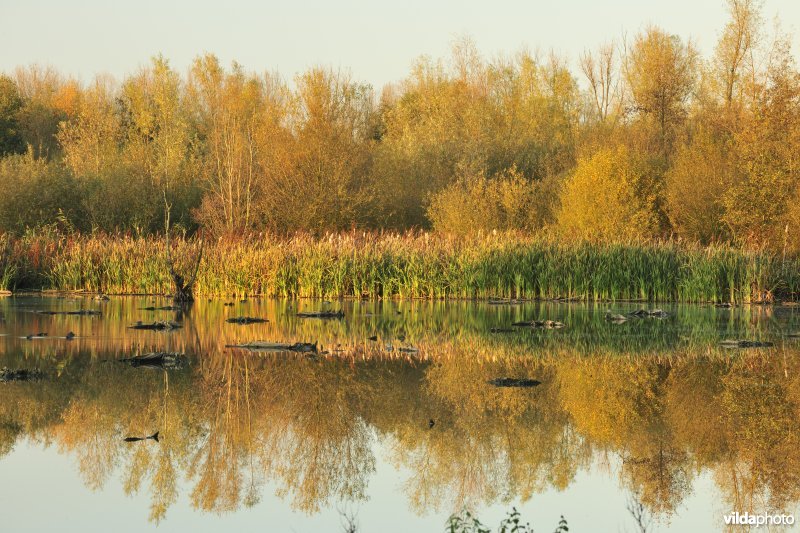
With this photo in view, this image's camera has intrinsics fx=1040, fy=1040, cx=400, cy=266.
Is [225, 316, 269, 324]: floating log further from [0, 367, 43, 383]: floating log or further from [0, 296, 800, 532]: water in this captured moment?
[0, 367, 43, 383]: floating log

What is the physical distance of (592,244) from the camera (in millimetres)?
27500

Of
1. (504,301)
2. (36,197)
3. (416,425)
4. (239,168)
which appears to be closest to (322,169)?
(239,168)

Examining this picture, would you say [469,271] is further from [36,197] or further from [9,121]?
[9,121]

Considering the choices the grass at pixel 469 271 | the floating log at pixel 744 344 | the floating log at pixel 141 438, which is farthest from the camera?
the grass at pixel 469 271

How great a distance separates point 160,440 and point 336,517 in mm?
2261

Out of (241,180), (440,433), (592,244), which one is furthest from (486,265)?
(440,433)

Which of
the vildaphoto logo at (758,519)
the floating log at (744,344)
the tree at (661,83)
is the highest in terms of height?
the tree at (661,83)

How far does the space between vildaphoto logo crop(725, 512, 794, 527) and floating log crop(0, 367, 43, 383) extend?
7520 mm

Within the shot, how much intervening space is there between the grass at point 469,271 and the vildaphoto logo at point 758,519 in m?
19.7

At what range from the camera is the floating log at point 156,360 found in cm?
1248

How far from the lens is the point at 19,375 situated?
11266 millimetres

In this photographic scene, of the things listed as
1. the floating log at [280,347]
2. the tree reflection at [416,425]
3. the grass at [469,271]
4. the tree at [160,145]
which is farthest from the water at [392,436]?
the tree at [160,145]

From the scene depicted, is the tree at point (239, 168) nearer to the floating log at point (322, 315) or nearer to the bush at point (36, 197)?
the bush at point (36, 197)

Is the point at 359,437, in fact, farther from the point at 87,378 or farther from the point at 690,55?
the point at 690,55
